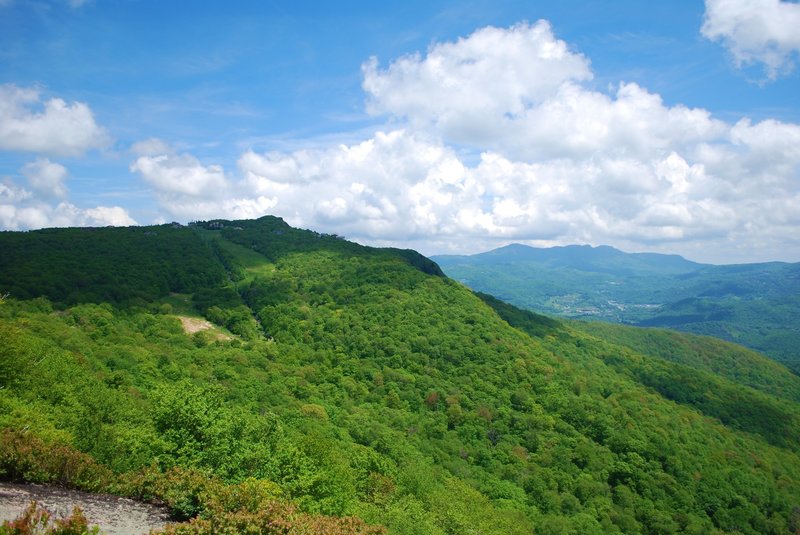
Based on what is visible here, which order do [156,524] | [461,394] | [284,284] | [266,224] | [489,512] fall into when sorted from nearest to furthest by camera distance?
[156,524] → [489,512] → [461,394] → [284,284] → [266,224]

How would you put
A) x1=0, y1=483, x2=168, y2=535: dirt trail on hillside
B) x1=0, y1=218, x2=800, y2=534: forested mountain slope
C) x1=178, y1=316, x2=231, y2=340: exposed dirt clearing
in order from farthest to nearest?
x1=178, y1=316, x2=231, y2=340: exposed dirt clearing, x1=0, y1=218, x2=800, y2=534: forested mountain slope, x1=0, y1=483, x2=168, y2=535: dirt trail on hillside

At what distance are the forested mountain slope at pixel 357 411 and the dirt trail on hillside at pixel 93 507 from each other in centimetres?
76

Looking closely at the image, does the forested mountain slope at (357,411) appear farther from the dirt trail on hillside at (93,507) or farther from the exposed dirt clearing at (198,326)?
the exposed dirt clearing at (198,326)

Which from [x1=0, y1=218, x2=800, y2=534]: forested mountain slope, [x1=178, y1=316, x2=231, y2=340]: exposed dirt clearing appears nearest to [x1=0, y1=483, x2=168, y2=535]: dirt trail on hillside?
[x1=0, y1=218, x2=800, y2=534]: forested mountain slope

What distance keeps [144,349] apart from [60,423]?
40.6 meters

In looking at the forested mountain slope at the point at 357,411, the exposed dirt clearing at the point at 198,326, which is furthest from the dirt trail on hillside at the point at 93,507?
the exposed dirt clearing at the point at 198,326

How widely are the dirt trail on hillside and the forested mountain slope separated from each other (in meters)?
0.76

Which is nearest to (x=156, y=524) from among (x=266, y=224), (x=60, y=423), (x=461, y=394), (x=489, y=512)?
(x=60, y=423)

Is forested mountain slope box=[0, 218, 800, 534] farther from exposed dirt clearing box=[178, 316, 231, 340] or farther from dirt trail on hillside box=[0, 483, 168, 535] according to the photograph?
exposed dirt clearing box=[178, 316, 231, 340]

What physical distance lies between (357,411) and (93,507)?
185ft

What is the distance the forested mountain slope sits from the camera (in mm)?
27797

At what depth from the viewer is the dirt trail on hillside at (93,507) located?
17.7 meters

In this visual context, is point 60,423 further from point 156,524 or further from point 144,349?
point 144,349

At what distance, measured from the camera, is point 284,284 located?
126312mm
